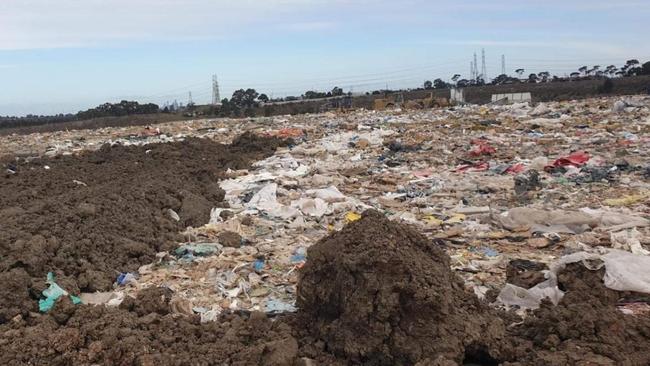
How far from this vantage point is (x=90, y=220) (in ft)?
17.3

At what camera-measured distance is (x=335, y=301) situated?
3.18m

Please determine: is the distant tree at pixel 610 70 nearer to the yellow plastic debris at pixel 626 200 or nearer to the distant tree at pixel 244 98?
the distant tree at pixel 244 98

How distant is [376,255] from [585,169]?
6.07m

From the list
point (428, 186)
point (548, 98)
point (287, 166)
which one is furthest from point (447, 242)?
point (548, 98)

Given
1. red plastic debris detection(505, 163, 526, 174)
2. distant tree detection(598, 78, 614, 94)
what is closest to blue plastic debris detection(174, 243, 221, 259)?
red plastic debris detection(505, 163, 526, 174)

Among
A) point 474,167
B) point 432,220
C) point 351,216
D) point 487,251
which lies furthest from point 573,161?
point 487,251

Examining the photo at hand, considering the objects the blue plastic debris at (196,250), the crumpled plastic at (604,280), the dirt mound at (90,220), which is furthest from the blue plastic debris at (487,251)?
the dirt mound at (90,220)

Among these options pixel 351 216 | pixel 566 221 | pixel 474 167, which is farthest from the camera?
pixel 474 167

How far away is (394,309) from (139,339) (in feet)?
4.69

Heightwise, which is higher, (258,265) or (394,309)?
(394,309)

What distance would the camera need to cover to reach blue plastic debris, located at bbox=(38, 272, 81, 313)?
3748 mm

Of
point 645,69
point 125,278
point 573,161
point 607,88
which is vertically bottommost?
point 125,278

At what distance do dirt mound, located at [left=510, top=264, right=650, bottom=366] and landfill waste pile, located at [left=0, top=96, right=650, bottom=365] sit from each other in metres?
0.01

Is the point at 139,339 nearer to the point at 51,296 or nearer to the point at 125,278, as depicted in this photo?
the point at 51,296
